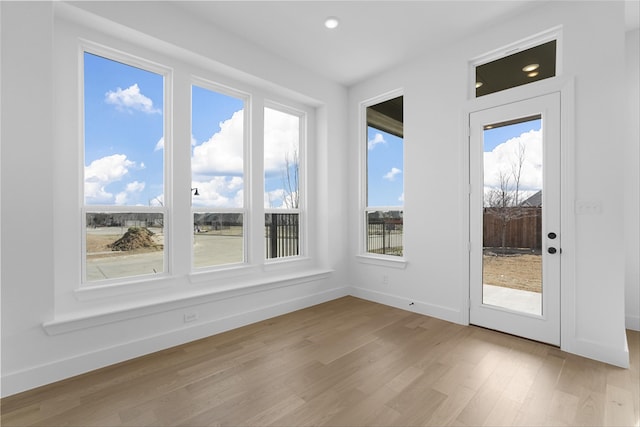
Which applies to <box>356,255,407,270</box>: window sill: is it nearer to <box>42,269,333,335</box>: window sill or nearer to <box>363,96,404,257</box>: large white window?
<box>363,96,404,257</box>: large white window

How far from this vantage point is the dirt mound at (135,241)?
281cm

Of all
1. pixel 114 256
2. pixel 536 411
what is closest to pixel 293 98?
pixel 114 256

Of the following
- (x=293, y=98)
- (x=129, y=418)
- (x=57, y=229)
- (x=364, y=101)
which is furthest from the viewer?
(x=364, y=101)

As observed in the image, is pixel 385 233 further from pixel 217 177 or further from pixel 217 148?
pixel 217 148

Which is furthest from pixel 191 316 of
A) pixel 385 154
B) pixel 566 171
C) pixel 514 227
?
pixel 566 171

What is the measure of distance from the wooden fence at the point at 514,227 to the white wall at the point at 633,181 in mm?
1265

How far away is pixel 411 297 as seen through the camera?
12.8ft

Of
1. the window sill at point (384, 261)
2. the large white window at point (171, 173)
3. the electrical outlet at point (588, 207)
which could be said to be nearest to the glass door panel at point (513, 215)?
the electrical outlet at point (588, 207)

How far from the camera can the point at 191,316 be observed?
301 centimetres

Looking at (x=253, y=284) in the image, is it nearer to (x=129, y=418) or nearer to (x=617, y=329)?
(x=129, y=418)

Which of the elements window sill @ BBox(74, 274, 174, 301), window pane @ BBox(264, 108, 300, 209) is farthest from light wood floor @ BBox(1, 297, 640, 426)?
window pane @ BBox(264, 108, 300, 209)

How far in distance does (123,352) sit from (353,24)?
3.80 metres

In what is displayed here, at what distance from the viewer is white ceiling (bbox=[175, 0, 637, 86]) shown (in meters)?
2.84

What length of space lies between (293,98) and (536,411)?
159 inches
